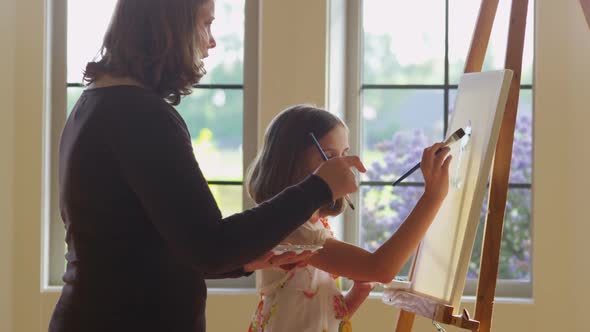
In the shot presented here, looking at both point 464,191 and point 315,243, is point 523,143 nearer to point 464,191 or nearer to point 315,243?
point 464,191

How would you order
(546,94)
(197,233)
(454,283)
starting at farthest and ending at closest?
(546,94), (454,283), (197,233)

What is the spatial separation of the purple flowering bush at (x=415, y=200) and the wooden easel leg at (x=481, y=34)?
1.21 metres

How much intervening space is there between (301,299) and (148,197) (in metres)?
0.80

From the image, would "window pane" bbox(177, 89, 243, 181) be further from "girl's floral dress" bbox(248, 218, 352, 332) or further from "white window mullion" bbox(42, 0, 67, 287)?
"girl's floral dress" bbox(248, 218, 352, 332)

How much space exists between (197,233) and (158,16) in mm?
376

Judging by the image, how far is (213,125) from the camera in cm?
350

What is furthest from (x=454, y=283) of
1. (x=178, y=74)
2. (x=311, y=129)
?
(x=178, y=74)

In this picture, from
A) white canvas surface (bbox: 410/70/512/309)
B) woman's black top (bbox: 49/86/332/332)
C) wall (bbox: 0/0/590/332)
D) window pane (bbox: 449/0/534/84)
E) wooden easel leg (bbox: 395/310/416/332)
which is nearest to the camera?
woman's black top (bbox: 49/86/332/332)

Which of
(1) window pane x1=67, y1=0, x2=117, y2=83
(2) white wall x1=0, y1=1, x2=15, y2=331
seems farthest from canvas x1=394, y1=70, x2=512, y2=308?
(1) window pane x1=67, y1=0, x2=117, y2=83

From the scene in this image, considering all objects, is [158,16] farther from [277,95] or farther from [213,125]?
[213,125]

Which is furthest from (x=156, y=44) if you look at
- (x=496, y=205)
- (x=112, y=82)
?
(x=496, y=205)

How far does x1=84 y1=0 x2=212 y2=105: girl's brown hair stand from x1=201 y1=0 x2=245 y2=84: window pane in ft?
6.98

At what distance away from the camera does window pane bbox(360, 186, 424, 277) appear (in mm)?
3486

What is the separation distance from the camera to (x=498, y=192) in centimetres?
193
